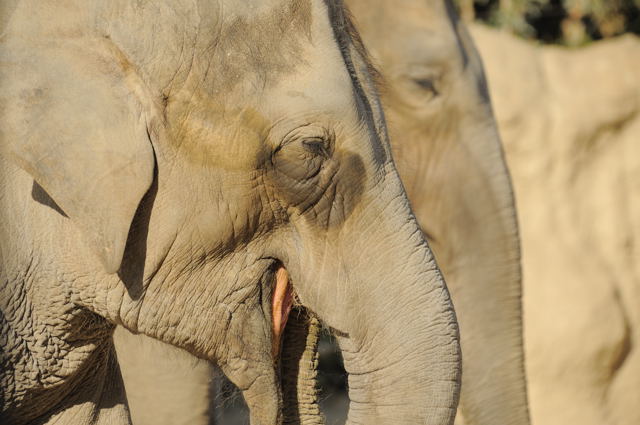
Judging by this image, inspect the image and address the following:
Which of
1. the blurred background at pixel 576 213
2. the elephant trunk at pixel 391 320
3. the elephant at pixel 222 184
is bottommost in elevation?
the blurred background at pixel 576 213

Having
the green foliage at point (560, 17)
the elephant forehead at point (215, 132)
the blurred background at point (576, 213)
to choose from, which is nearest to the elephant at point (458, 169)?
the elephant forehead at point (215, 132)

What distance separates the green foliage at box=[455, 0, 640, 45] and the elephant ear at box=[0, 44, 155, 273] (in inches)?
164

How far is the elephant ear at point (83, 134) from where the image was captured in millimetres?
1880

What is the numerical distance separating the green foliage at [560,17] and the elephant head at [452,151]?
2.54 metres

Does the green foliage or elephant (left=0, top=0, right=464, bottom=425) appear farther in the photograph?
the green foliage

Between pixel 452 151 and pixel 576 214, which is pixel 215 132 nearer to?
pixel 452 151

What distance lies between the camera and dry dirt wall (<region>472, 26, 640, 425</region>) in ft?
16.7

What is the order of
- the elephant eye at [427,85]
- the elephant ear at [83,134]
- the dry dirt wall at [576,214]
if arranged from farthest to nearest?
the dry dirt wall at [576,214], the elephant eye at [427,85], the elephant ear at [83,134]

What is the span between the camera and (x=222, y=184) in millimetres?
1961

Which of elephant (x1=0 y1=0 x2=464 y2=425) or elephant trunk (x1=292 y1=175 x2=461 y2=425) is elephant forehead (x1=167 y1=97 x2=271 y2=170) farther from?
elephant trunk (x1=292 y1=175 x2=461 y2=425)

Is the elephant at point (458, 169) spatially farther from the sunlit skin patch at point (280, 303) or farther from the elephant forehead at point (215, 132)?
the elephant forehead at point (215, 132)

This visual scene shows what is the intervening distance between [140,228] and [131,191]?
82 millimetres

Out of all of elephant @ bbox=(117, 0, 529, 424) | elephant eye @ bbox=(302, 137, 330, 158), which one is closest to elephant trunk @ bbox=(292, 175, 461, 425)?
elephant eye @ bbox=(302, 137, 330, 158)

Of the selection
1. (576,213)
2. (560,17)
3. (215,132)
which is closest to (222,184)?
(215,132)
